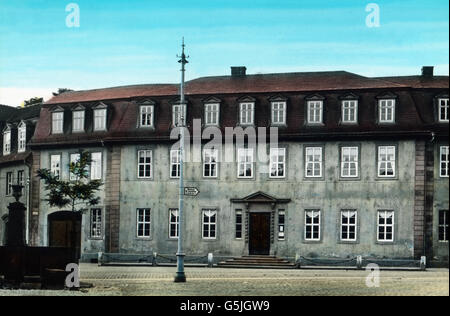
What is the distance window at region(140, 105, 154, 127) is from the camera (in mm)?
22359

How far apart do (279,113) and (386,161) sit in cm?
409

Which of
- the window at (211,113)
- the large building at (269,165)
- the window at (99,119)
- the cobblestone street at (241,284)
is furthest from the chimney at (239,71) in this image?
the cobblestone street at (241,284)

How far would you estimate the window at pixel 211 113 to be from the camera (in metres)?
23.0

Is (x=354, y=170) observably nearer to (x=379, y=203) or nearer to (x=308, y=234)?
(x=379, y=203)

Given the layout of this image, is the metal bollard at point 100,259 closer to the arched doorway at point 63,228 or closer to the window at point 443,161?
the arched doorway at point 63,228

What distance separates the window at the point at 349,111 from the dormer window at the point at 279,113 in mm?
1826

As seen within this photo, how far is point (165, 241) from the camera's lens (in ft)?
75.6

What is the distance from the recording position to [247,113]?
81.3 ft

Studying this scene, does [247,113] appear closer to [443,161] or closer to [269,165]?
[269,165]

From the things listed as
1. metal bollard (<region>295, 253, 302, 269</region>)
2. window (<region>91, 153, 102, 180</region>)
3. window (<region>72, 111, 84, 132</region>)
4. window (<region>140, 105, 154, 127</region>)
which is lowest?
metal bollard (<region>295, 253, 302, 269</region>)

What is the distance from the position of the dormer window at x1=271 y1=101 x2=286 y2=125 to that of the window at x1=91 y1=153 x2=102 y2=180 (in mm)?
5410

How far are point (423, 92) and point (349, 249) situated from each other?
5332 millimetres

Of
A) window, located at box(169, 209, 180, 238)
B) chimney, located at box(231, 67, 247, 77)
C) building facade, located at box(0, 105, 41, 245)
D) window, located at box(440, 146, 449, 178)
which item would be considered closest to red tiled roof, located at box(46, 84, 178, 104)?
building facade, located at box(0, 105, 41, 245)

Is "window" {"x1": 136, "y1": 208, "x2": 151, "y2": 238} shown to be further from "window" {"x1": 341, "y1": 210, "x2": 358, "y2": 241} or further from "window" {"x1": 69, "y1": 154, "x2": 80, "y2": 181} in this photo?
"window" {"x1": 341, "y1": 210, "x2": 358, "y2": 241}
